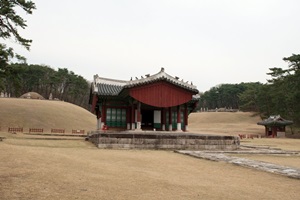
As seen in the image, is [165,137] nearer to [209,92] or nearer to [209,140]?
[209,140]

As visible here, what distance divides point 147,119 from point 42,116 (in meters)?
32.3

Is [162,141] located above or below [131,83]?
below

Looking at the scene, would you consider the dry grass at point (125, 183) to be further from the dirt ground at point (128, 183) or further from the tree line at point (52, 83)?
the tree line at point (52, 83)

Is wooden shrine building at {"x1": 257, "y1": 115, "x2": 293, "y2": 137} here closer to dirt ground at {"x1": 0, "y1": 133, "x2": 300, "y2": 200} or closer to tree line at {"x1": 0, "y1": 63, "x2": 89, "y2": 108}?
dirt ground at {"x1": 0, "y1": 133, "x2": 300, "y2": 200}

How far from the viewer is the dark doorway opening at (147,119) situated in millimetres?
28641

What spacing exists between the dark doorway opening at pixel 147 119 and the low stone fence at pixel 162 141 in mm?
6917

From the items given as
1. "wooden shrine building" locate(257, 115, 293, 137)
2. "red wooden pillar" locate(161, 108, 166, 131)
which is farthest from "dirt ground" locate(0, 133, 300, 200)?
"wooden shrine building" locate(257, 115, 293, 137)

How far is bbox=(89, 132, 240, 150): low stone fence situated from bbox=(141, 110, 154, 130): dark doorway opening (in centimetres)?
692

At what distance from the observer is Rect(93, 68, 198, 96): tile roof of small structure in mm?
24562

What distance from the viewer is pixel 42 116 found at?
2093 inches

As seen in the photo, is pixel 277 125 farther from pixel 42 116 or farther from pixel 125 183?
pixel 125 183

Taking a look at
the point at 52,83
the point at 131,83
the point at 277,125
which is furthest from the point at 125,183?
the point at 52,83

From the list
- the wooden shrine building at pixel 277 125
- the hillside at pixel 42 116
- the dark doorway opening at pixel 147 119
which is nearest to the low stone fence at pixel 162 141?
the dark doorway opening at pixel 147 119

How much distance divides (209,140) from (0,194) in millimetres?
18604
